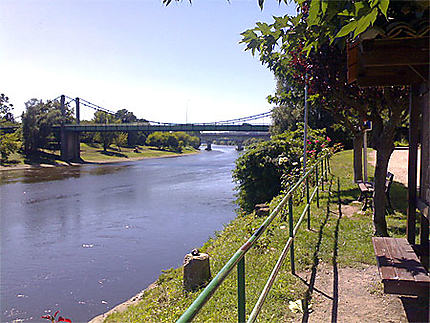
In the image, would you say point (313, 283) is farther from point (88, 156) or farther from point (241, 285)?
point (88, 156)

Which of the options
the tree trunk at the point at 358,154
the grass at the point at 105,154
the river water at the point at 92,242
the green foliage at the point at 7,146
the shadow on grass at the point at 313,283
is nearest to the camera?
the shadow on grass at the point at 313,283

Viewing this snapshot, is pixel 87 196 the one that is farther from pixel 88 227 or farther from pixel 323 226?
pixel 323 226

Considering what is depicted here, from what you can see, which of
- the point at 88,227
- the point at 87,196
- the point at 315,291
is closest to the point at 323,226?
the point at 315,291

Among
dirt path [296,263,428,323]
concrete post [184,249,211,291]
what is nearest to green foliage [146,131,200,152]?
concrete post [184,249,211,291]

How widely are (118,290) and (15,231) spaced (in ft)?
25.3

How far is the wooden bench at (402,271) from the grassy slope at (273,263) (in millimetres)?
1017

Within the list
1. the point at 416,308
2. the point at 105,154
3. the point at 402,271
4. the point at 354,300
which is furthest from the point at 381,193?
the point at 105,154

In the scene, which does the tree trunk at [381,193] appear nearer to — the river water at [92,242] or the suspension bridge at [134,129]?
the river water at [92,242]

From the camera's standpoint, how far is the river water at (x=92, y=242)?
28.1ft

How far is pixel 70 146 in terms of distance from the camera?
2240 inches

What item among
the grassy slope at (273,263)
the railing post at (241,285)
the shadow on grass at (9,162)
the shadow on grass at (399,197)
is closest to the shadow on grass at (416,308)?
the grassy slope at (273,263)

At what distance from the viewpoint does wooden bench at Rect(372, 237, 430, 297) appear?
9.81ft

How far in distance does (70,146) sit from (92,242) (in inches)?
1858

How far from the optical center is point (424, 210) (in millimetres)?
3398
